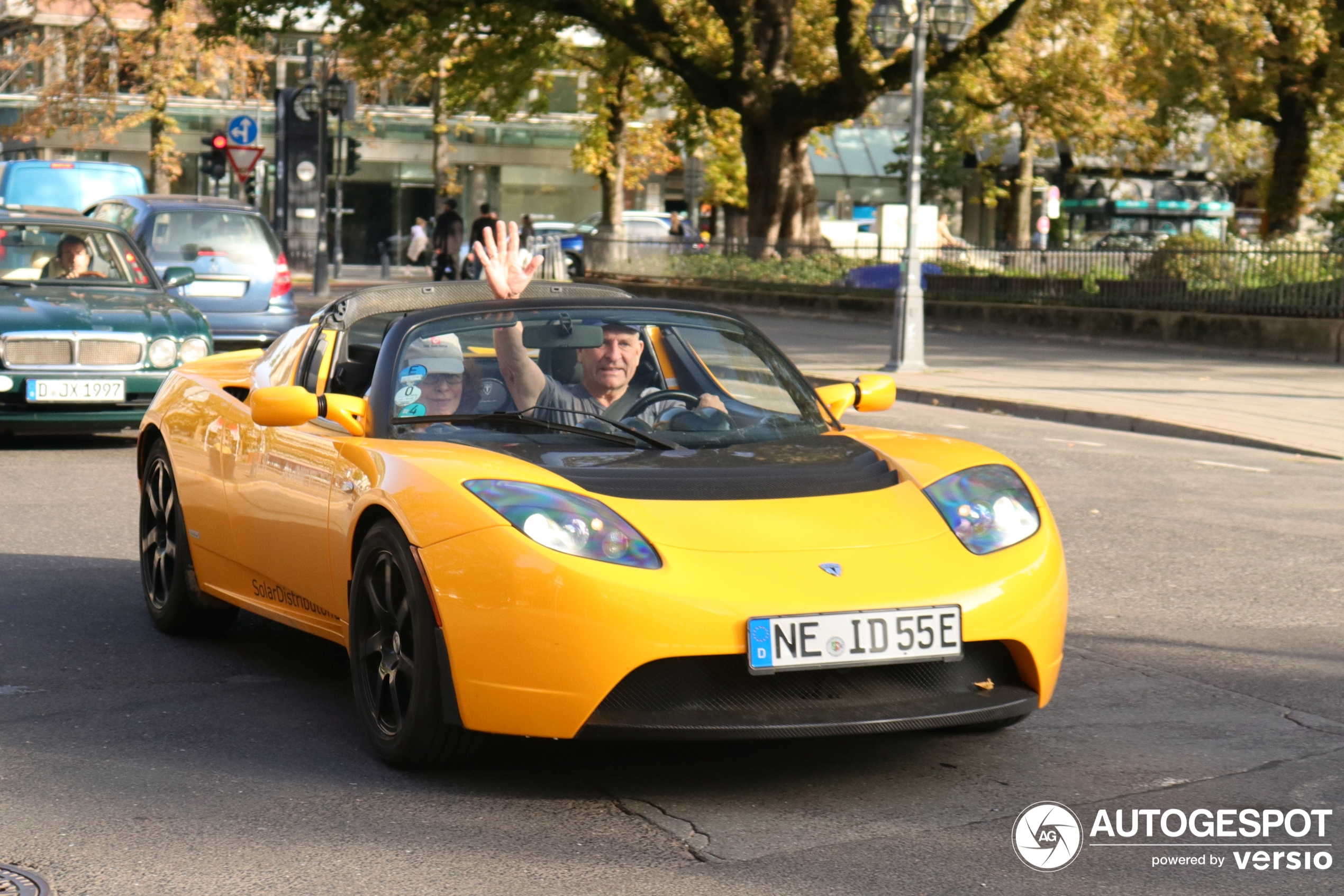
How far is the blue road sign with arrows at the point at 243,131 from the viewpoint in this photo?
1150 inches

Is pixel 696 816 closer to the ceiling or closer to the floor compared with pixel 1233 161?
closer to the floor

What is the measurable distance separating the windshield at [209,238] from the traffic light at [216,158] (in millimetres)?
11174

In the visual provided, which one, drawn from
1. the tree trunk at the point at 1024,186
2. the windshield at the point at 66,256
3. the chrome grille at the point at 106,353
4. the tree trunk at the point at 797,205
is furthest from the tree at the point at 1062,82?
the chrome grille at the point at 106,353

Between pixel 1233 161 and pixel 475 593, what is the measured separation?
1823 inches

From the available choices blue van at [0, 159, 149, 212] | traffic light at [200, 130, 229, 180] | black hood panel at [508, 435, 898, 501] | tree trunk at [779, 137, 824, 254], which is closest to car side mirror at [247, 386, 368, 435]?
black hood panel at [508, 435, 898, 501]

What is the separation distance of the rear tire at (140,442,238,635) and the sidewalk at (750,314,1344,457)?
30.0ft

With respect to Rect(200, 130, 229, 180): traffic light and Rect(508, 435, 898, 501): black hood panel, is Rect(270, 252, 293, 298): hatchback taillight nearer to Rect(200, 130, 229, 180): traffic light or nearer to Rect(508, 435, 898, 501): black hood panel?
Rect(200, 130, 229, 180): traffic light

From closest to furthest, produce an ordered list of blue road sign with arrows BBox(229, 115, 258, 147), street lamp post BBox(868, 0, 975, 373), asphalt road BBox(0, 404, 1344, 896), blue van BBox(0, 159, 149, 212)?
asphalt road BBox(0, 404, 1344, 896)
street lamp post BBox(868, 0, 975, 373)
blue van BBox(0, 159, 149, 212)
blue road sign with arrows BBox(229, 115, 258, 147)

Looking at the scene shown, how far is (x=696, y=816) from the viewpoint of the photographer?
170 inches

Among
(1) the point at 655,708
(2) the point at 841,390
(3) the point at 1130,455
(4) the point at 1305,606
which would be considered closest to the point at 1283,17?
(3) the point at 1130,455

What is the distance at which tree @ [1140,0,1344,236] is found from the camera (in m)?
25.1

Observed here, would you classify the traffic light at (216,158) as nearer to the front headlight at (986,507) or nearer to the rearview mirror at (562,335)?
the rearview mirror at (562,335)

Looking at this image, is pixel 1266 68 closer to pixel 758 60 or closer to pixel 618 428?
pixel 758 60

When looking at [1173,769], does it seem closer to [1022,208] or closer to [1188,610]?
[1188,610]
